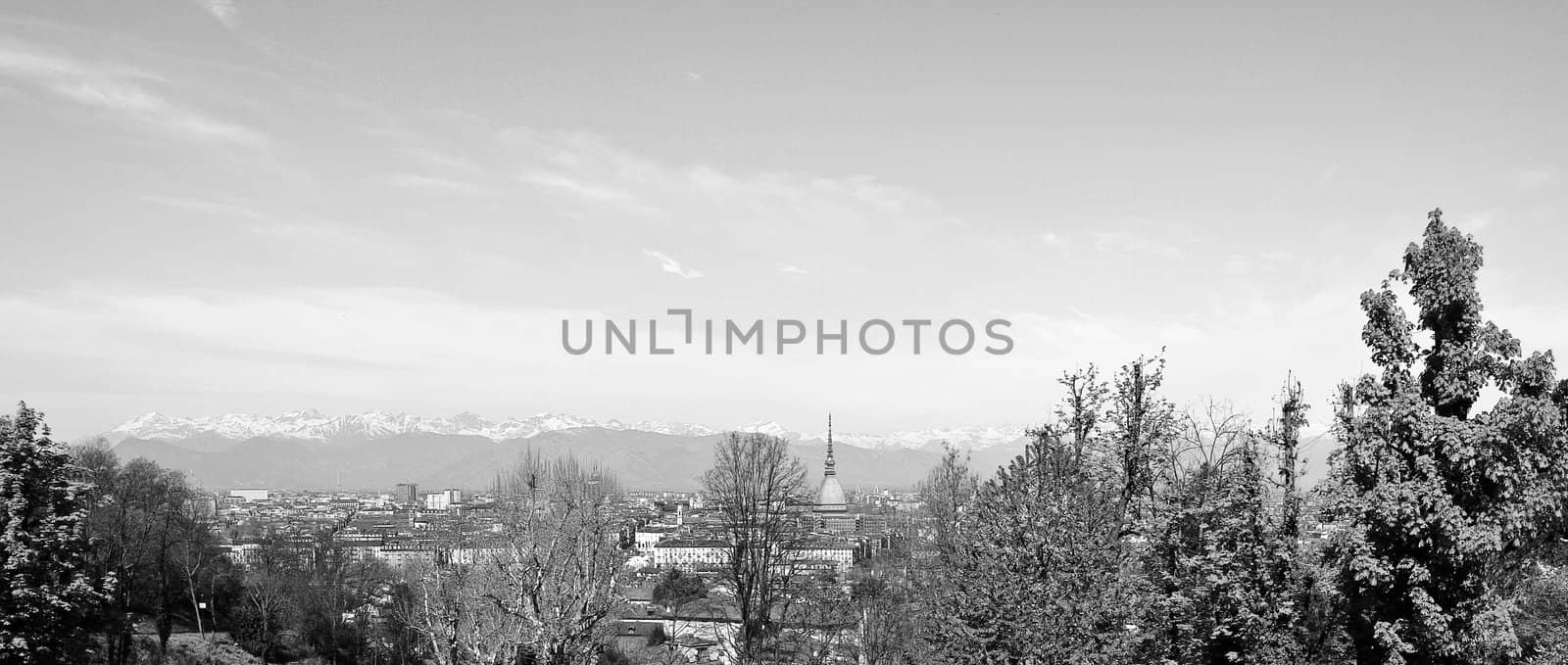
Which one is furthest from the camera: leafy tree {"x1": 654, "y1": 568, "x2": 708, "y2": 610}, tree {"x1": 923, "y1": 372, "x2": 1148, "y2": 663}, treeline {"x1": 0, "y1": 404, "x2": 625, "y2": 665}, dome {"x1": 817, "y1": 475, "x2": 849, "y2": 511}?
dome {"x1": 817, "y1": 475, "x2": 849, "y2": 511}

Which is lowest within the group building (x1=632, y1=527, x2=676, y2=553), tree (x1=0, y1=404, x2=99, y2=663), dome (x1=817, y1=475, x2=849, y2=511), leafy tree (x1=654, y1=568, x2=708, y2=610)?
building (x1=632, y1=527, x2=676, y2=553)

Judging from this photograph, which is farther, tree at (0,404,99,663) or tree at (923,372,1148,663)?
tree at (0,404,99,663)

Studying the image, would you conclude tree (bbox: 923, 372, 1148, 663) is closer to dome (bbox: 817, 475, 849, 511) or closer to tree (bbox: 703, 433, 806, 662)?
tree (bbox: 703, 433, 806, 662)

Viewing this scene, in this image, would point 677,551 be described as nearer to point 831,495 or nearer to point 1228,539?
point 831,495

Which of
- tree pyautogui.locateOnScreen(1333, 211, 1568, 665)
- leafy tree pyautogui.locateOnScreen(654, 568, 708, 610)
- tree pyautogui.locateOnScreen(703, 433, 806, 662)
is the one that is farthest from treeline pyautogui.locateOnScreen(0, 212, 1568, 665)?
leafy tree pyautogui.locateOnScreen(654, 568, 708, 610)

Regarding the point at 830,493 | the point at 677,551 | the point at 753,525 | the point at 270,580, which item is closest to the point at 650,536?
the point at 677,551

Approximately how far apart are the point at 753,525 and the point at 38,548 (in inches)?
643

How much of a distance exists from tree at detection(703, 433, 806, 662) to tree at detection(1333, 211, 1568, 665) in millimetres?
14312

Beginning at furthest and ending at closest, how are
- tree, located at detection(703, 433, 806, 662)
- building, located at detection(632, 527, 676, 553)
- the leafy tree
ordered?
1. building, located at detection(632, 527, 676, 553)
2. the leafy tree
3. tree, located at detection(703, 433, 806, 662)

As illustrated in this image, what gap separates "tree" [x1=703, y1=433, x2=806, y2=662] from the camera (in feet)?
90.4

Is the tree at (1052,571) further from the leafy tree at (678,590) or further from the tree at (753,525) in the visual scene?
the leafy tree at (678,590)

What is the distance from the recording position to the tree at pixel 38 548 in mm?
21625

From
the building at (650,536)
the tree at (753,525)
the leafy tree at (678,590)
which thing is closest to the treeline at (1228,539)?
the tree at (753,525)

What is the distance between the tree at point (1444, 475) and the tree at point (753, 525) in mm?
14312
